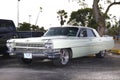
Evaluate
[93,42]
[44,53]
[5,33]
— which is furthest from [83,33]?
[5,33]

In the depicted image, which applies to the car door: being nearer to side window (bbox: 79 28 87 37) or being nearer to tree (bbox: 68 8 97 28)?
side window (bbox: 79 28 87 37)

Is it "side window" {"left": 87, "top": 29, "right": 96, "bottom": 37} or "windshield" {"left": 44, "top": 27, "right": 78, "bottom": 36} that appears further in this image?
"side window" {"left": 87, "top": 29, "right": 96, "bottom": 37}

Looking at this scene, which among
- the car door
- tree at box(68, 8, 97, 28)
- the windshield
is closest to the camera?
the windshield

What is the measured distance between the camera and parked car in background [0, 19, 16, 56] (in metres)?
13.9

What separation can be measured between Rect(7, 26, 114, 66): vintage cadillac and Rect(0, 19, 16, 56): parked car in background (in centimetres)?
163

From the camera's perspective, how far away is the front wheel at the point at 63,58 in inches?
458

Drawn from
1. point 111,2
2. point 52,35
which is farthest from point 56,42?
point 111,2

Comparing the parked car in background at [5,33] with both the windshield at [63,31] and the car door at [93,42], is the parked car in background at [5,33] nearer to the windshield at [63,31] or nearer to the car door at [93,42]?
the windshield at [63,31]

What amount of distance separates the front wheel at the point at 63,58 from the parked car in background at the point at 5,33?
10.5 ft

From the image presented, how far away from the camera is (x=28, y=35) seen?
16047 millimetres

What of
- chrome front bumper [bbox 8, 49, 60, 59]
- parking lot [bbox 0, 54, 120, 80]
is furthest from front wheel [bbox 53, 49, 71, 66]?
chrome front bumper [bbox 8, 49, 60, 59]

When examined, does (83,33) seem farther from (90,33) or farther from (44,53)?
(44,53)

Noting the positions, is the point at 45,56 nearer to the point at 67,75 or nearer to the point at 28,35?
the point at 67,75

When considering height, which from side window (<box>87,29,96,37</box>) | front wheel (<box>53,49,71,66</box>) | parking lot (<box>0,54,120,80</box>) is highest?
side window (<box>87,29,96,37</box>)
